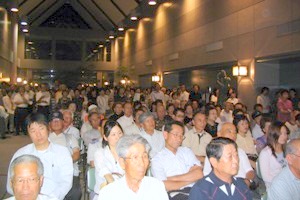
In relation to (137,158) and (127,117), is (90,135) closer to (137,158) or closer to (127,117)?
(127,117)

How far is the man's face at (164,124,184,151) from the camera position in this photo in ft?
14.0

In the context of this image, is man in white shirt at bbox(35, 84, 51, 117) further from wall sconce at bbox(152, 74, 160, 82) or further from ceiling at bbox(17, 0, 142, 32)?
ceiling at bbox(17, 0, 142, 32)

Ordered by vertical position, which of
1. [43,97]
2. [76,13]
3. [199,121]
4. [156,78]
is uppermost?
[76,13]

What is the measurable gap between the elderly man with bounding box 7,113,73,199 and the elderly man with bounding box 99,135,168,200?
1263mm

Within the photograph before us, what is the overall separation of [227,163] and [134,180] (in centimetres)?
77

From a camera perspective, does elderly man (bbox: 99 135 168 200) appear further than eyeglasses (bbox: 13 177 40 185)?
Yes

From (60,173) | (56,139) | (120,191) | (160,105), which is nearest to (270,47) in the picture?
(160,105)

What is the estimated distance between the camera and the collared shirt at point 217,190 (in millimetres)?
2895

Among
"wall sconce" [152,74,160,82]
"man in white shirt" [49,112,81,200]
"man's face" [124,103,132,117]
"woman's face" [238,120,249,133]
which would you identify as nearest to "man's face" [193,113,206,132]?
"woman's face" [238,120,249,133]

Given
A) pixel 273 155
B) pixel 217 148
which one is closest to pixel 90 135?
pixel 273 155

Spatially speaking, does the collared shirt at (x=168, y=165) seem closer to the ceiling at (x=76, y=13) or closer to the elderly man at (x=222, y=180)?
the elderly man at (x=222, y=180)

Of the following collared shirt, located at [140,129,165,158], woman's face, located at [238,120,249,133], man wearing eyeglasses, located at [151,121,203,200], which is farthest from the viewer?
collared shirt, located at [140,129,165,158]

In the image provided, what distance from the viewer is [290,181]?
3209 millimetres

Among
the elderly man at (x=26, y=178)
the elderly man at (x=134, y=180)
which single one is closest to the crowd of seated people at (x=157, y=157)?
the elderly man at (x=134, y=180)
